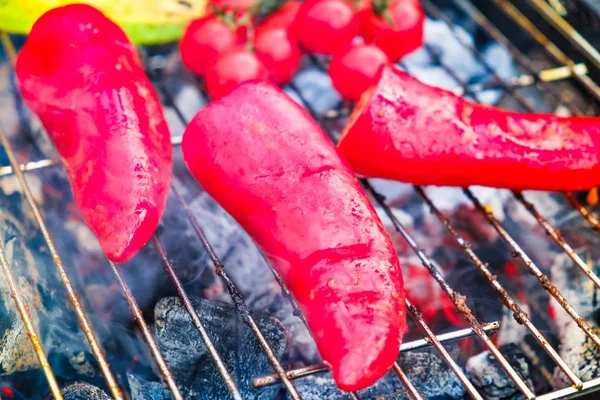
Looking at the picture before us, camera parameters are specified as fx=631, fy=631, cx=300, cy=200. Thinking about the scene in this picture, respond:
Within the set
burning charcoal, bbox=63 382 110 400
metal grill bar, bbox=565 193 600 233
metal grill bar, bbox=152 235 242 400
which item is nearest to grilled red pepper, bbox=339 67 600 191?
metal grill bar, bbox=565 193 600 233

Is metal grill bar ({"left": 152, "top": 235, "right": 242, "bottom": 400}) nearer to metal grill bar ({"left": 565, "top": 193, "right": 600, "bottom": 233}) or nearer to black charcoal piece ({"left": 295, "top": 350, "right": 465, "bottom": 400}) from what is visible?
black charcoal piece ({"left": 295, "top": 350, "right": 465, "bottom": 400})

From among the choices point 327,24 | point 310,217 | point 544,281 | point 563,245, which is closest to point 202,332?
point 310,217

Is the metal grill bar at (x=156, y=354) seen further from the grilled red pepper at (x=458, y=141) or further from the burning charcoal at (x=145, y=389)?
the grilled red pepper at (x=458, y=141)

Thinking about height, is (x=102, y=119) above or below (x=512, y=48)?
below

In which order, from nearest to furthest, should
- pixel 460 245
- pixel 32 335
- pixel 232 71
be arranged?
pixel 32 335 → pixel 460 245 → pixel 232 71

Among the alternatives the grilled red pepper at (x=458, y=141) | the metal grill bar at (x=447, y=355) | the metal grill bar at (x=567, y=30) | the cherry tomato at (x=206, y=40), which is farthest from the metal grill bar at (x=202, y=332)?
the metal grill bar at (x=567, y=30)

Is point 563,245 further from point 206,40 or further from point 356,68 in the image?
point 206,40

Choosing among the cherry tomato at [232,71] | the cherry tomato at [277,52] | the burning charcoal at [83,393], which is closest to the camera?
the burning charcoal at [83,393]

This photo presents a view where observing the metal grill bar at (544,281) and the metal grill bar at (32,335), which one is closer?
the metal grill bar at (32,335)
